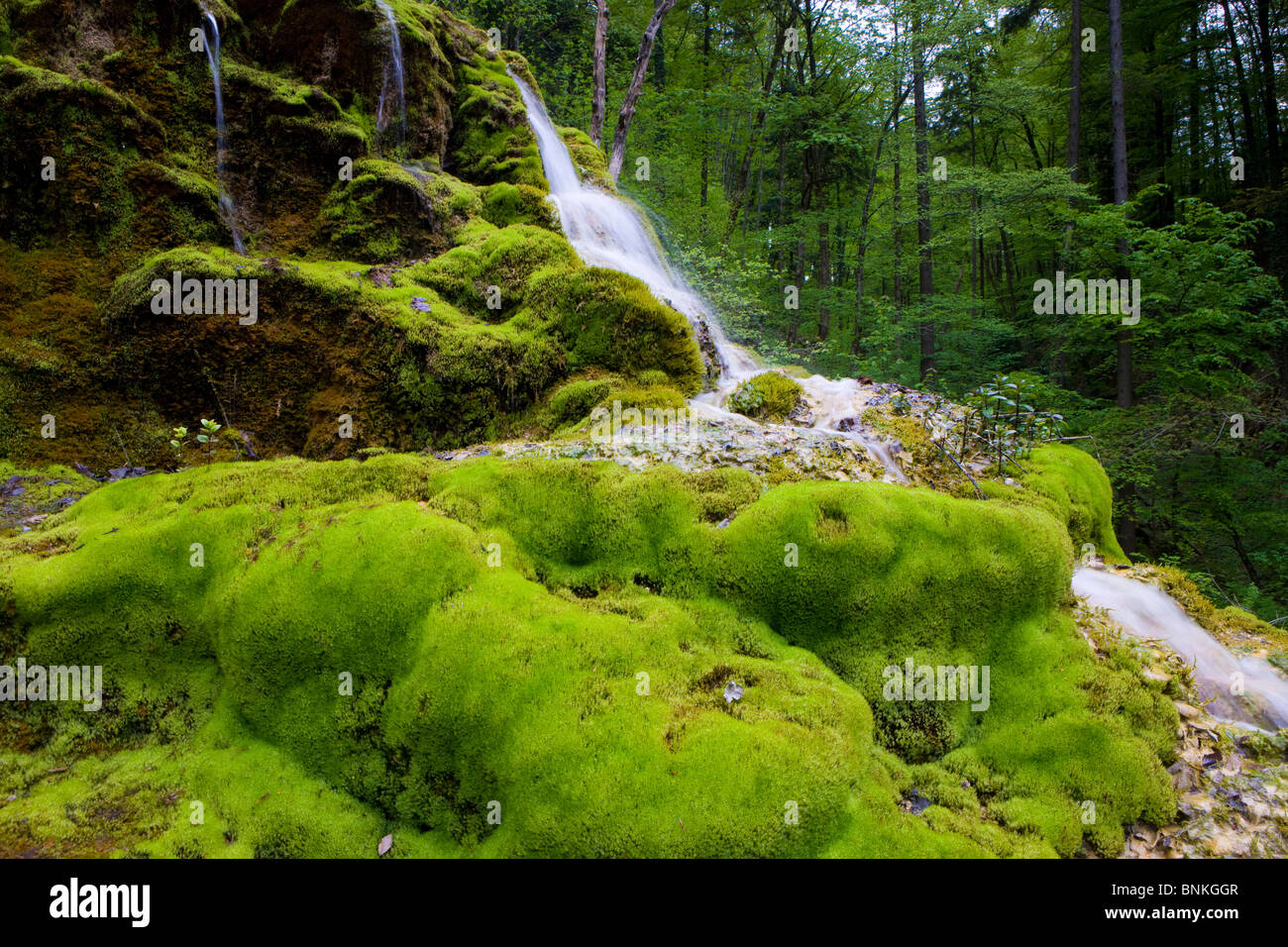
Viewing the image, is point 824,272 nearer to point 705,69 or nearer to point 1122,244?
point 705,69

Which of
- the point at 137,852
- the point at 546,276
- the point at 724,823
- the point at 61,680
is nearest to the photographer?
the point at 724,823

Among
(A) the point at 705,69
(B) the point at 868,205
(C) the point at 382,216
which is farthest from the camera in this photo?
(A) the point at 705,69

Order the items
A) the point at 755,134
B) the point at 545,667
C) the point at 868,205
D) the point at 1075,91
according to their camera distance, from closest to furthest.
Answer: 1. the point at 545,667
2. the point at 1075,91
3. the point at 868,205
4. the point at 755,134

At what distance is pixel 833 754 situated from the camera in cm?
307

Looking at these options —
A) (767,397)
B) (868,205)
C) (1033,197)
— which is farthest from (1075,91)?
(767,397)

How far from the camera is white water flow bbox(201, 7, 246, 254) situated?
802cm

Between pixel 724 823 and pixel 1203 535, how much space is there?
18.7m

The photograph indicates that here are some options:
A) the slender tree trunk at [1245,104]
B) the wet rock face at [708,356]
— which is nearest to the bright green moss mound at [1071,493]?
the wet rock face at [708,356]

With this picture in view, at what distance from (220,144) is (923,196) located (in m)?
18.6

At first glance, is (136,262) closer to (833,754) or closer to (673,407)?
(673,407)

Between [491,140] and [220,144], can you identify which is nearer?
[220,144]

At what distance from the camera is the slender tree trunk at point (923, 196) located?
17266 mm

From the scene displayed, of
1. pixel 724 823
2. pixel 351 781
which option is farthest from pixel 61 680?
pixel 724 823

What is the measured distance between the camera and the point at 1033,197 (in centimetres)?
1532
